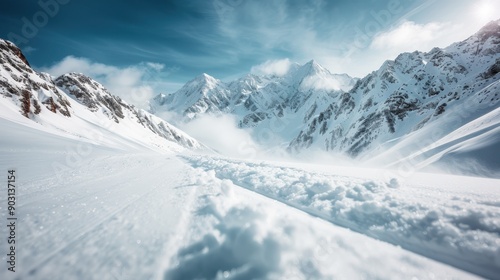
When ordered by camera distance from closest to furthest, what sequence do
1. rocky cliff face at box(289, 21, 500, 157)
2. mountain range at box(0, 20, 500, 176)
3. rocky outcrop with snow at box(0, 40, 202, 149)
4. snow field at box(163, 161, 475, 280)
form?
snow field at box(163, 161, 475, 280) < mountain range at box(0, 20, 500, 176) < rocky outcrop with snow at box(0, 40, 202, 149) < rocky cliff face at box(289, 21, 500, 157)

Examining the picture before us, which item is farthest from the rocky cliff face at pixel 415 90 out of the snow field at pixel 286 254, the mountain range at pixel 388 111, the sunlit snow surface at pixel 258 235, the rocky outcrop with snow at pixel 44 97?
the rocky outcrop with snow at pixel 44 97

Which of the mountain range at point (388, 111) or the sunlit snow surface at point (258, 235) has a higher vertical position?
the mountain range at point (388, 111)

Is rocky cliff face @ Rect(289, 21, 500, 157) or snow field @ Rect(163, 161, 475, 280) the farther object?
rocky cliff face @ Rect(289, 21, 500, 157)

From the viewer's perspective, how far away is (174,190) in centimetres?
583

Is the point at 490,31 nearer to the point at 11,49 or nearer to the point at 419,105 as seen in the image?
the point at 419,105

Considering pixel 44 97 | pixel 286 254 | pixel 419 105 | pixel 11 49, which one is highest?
pixel 419 105

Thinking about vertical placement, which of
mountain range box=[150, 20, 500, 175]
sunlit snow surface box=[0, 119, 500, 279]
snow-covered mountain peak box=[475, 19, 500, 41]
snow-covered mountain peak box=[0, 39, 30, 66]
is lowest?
sunlit snow surface box=[0, 119, 500, 279]

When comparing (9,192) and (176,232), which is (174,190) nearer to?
(176,232)

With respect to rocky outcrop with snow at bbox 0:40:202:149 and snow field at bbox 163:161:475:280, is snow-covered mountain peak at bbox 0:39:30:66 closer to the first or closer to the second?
rocky outcrop with snow at bbox 0:40:202:149

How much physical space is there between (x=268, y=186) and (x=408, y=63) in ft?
517

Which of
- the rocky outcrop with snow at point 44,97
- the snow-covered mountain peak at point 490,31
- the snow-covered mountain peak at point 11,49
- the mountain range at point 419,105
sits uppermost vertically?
the snow-covered mountain peak at point 490,31

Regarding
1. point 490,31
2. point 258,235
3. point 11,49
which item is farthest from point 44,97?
point 490,31

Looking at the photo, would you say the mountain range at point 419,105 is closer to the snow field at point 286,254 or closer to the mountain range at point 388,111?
the mountain range at point 388,111

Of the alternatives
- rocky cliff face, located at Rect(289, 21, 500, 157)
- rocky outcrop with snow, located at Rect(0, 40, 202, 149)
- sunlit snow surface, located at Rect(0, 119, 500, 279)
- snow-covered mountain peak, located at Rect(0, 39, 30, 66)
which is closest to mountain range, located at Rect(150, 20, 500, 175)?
rocky cliff face, located at Rect(289, 21, 500, 157)
